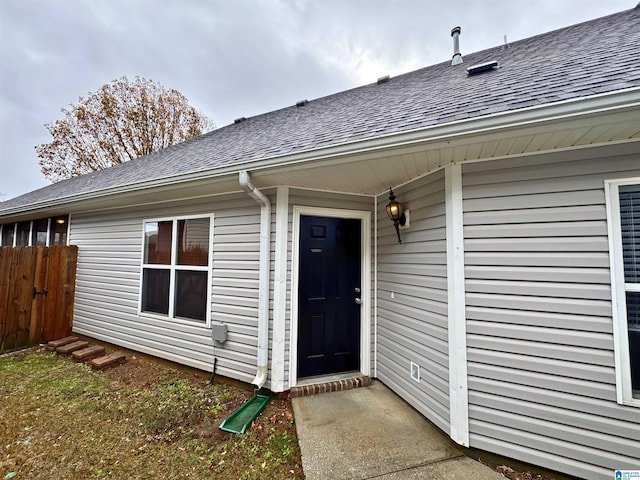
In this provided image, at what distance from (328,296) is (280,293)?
2.02ft

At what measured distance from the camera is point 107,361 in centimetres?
372

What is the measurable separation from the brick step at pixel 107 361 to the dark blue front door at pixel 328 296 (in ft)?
9.52


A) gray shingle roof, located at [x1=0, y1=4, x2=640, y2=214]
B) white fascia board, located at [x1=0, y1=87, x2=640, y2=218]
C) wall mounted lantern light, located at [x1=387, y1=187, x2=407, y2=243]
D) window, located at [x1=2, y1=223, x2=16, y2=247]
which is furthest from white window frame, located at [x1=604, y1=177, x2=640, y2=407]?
window, located at [x1=2, y1=223, x2=16, y2=247]

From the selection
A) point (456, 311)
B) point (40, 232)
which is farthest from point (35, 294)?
point (456, 311)

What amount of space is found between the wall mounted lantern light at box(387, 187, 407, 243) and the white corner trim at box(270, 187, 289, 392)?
117 cm

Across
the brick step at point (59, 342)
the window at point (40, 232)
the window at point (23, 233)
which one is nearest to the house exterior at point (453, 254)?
the brick step at point (59, 342)

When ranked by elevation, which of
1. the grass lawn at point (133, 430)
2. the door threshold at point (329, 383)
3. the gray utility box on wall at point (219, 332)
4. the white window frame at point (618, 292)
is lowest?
the grass lawn at point (133, 430)

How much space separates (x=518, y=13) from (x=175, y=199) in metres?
7.32

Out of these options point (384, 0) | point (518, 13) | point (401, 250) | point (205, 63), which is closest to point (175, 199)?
point (401, 250)

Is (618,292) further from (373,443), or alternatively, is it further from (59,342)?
(59,342)

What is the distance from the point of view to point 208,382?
129 inches

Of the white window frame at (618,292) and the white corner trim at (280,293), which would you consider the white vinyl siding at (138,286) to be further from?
the white window frame at (618,292)

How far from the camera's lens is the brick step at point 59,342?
4.34 meters

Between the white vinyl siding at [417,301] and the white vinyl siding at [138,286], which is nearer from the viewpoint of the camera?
the white vinyl siding at [417,301]
